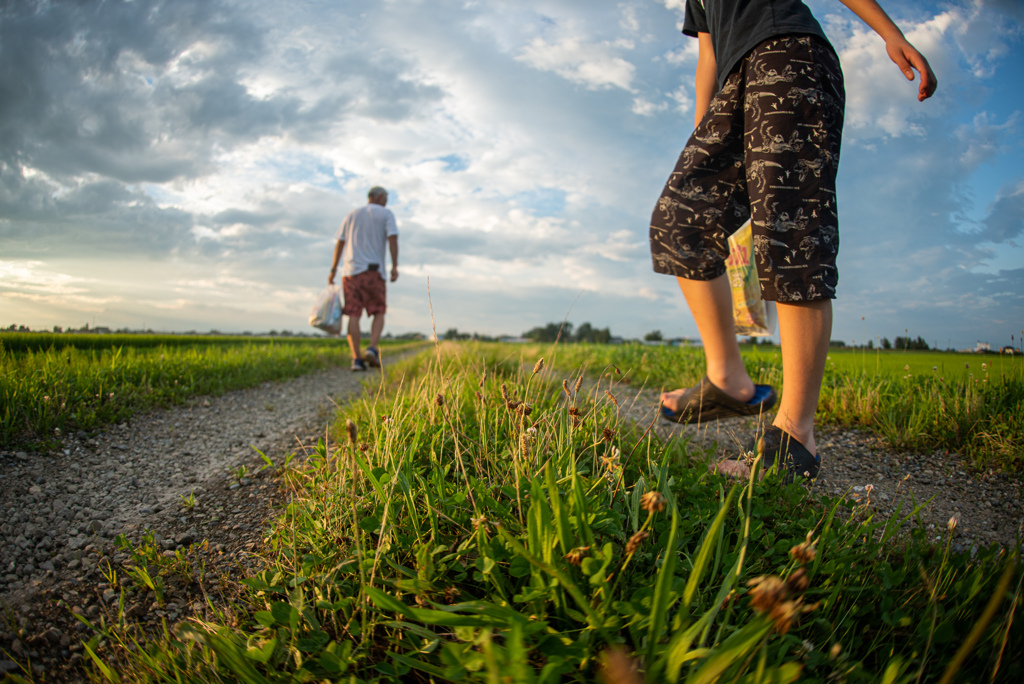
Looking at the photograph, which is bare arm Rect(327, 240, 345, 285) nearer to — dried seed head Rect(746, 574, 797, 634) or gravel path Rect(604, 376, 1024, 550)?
gravel path Rect(604, 376, 1024, 550)

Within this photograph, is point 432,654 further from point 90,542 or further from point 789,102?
point 789,102

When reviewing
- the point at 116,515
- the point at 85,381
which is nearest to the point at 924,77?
the point at 116,515

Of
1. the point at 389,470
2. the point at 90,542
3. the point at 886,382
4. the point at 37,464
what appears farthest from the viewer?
the point at 886,382

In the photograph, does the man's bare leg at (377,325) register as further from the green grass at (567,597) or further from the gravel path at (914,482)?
the green grass at (567,597)

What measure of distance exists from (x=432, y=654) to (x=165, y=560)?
137 cm

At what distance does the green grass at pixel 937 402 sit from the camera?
269 cm

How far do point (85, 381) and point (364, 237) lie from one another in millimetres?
5447

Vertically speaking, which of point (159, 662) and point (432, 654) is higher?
point (432, 654)

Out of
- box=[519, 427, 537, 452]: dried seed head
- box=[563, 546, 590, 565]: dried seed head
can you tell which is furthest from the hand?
box=[563, 546, 590, 565]: dried seed head

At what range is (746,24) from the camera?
2352 mm

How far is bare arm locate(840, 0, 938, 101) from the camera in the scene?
77.0 inches

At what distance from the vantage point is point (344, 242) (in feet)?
28.2

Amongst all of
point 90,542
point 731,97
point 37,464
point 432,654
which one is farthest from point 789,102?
point 37,464

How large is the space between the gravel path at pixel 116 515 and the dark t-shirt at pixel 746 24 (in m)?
2.95
